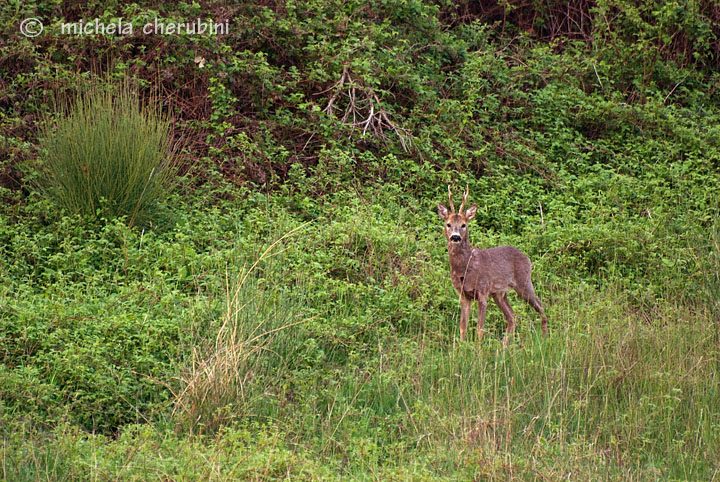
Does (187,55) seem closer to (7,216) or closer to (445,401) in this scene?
(7,216)

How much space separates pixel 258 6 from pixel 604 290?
613 cm

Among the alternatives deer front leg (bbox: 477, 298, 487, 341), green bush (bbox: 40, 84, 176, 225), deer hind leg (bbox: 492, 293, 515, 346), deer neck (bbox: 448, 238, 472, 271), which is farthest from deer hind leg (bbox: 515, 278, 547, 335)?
green bush (bbox: 40, 84, 176, 225)

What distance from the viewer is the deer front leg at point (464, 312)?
7.63 meters

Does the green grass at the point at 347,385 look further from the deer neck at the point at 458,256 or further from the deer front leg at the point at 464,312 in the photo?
the deer neck at the point at 458,256

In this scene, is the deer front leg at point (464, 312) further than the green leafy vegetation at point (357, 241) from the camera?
Yes

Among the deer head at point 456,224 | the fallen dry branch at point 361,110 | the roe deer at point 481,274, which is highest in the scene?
the fallen dry branch at point 361,110

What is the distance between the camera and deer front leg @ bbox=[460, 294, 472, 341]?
7.63m

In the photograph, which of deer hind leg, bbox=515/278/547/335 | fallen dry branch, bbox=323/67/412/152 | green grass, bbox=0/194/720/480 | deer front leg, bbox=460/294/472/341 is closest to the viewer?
green grass, bbox=0/194/720/480

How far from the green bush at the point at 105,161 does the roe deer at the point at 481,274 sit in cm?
296

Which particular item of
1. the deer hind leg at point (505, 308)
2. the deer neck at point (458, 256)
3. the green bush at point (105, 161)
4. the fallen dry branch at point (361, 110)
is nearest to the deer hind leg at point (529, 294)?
the deer hind leg at point (505, 308)

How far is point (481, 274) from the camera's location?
788cm

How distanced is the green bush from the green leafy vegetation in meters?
0.03

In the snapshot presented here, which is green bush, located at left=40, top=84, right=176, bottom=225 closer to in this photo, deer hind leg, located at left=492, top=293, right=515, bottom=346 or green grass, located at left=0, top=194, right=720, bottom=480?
green grass, located at left=0, top=194, right=720, bottom=480

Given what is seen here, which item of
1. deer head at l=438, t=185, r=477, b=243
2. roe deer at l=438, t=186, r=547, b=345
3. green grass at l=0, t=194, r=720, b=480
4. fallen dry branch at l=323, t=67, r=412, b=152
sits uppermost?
fallen dry branch at l=323, t=67, r=412, b=152
